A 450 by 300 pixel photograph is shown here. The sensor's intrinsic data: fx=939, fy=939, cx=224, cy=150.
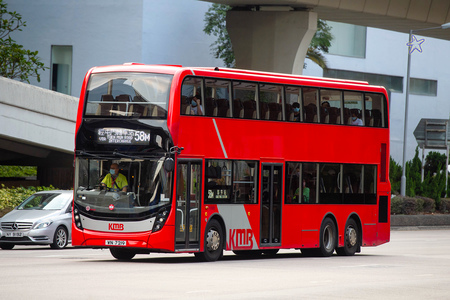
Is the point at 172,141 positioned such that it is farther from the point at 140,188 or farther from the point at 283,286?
the point at 283,286

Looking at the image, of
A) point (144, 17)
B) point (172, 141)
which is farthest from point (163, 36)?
point (172, 141)

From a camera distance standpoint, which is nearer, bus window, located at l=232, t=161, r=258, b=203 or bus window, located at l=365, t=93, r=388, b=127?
bus window, located at l=232, t=161, r=258, b=203

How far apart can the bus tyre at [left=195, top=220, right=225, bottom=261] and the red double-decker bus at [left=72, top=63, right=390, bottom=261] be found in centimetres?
3

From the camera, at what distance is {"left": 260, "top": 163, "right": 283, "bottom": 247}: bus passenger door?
19609 mm

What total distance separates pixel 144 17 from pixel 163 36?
1.65 meters

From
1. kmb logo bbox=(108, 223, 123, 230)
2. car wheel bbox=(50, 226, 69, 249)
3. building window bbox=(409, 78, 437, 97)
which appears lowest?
car wheel bbox=(50, 226, 69, 249)

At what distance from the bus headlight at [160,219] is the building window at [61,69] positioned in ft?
100

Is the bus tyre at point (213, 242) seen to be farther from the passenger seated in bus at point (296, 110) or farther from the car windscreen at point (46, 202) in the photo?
the car windscreen at point (46, 202)

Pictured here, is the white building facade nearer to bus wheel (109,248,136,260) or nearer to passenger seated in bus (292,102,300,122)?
passenger seated in bus (292,102,300,122)

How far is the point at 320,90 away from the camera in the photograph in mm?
20953

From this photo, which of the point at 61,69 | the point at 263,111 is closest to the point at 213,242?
the point at 263,111

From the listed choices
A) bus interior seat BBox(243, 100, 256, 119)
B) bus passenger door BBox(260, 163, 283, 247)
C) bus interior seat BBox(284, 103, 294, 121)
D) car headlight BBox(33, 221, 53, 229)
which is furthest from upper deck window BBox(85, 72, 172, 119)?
car headlight BBox(33, 221, 53, 229)

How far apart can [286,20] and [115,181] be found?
1661cm

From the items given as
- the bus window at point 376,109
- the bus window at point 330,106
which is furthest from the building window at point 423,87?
the bus window at point 330,106
